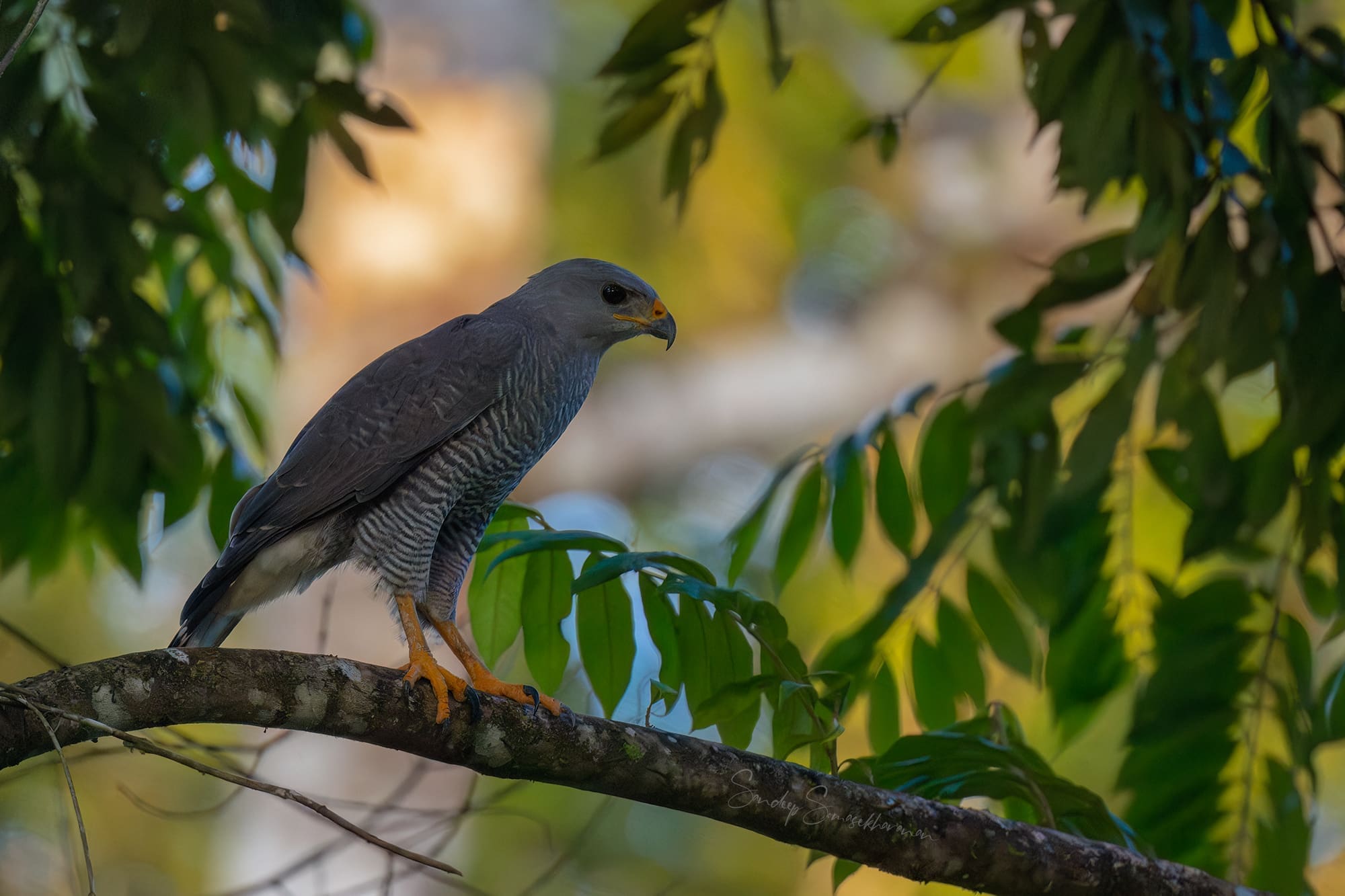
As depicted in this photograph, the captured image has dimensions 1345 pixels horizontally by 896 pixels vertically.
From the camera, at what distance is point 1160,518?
4.38 metres

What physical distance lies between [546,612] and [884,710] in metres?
1.03

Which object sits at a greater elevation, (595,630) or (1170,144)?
→ (1170,144)

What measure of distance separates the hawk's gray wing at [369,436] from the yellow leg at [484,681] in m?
0.48

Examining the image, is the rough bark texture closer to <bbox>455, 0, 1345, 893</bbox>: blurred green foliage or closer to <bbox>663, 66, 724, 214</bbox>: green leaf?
<bbox>455, 0, 1345, 893</bbox>: blurred green foliage

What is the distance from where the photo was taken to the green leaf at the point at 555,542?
8.48 feet

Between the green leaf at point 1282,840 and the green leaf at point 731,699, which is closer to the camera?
the green leaf at point 731,699

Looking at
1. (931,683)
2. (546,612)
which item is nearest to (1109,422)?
(931,683)

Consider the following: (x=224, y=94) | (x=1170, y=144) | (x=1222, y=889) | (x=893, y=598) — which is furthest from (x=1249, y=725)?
(x=224, y=94)

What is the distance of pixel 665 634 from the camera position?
2740 mm

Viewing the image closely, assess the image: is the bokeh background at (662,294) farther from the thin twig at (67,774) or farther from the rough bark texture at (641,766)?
the thin twig at (67,774)

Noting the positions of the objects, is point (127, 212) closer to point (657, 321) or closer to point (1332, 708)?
point (657, 321)

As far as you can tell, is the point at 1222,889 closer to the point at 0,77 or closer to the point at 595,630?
the point at 595,630

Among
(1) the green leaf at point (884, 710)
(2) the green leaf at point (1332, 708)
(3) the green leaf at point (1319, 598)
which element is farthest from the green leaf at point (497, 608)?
(3) the green leaf at point (1319, 598)

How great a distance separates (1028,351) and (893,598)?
801mm
